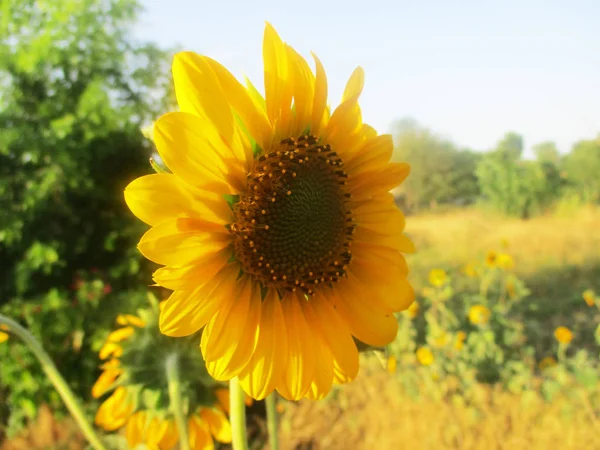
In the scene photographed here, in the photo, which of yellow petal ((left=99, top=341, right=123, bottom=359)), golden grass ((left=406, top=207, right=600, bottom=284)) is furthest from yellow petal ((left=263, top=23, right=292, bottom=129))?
golden grass ((left=406, top=207, right=600, bottom=284))

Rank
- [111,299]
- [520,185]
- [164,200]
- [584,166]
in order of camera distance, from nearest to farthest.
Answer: [164,200] → [111,299] → [520,185] → [584,166]

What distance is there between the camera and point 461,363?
10.4 feet

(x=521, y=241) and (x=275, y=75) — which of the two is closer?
(x=275, y=75)

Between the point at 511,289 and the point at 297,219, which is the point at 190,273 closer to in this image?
the point at 297,219

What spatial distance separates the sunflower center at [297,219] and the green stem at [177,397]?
0.25m

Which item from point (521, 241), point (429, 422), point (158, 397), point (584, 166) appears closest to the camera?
point (158, 397)

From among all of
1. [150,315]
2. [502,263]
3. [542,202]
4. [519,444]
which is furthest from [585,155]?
[150,315]

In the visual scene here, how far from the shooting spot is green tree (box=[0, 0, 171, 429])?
372 cm

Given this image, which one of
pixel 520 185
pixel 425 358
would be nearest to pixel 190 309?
pixel 425 358

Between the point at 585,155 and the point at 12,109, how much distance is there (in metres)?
13.3

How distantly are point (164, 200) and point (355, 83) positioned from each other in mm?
317

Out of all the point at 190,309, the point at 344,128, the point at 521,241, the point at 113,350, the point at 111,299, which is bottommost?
the point at 521,241

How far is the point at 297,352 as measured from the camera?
2.34ft

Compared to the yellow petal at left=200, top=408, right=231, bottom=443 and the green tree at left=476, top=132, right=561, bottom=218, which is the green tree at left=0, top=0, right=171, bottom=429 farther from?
the green tree at left=476, top=132, right=561, bottom=218
